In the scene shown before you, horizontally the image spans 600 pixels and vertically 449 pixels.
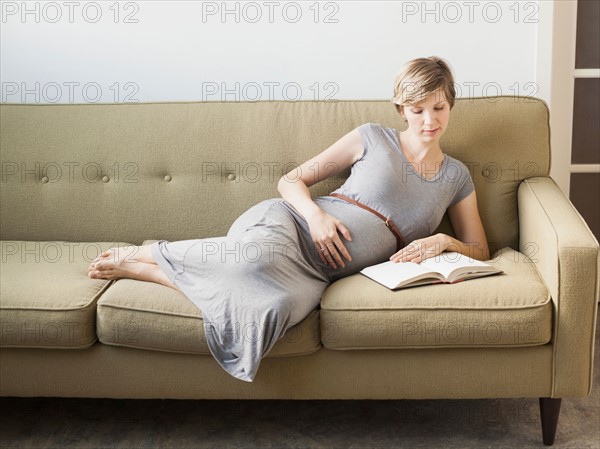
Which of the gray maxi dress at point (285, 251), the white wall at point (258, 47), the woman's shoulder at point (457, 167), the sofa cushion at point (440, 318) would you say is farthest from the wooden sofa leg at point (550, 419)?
the white wall at point (258, 47)

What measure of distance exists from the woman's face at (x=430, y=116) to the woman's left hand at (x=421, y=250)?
301 mm

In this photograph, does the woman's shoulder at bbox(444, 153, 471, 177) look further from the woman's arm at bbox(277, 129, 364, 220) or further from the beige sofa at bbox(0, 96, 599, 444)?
the woman's arm at bbox(277, 129, 364, 220)

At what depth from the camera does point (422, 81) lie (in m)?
2.28

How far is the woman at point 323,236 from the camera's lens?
6.60 ft

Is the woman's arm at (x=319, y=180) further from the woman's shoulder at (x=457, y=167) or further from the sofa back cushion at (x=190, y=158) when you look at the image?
the woman's shoulder at (x=457, y=167)

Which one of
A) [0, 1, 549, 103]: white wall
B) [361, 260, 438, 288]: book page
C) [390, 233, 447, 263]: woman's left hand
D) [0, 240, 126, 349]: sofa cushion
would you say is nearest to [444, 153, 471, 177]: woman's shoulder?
[390, 233, 447, 263]: woman's left hand

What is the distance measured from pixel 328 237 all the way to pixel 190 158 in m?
0.64

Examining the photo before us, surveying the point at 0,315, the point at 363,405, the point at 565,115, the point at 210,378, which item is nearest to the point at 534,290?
the point at 363,405

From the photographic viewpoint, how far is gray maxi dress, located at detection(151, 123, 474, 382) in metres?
2.00

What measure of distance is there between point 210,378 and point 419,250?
68 centimetres

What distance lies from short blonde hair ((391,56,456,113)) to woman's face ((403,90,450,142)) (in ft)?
0.05

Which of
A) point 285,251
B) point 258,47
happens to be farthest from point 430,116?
point 258,47

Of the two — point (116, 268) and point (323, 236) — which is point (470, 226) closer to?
point (323, 236)

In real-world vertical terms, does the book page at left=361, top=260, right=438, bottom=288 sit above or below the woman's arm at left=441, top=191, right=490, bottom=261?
below
